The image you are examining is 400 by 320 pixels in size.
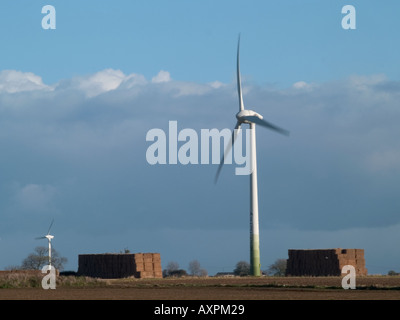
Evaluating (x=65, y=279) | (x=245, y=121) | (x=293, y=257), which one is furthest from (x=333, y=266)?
(x=65, y=279)

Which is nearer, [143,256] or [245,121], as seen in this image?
[245,121]

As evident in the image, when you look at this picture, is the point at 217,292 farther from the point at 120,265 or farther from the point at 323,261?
the point at 120,265

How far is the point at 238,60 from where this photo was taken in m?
91.7

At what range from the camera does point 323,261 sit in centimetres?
9512

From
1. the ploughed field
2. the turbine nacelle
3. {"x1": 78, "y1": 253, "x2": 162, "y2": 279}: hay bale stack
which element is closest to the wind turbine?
the turbine nacelle

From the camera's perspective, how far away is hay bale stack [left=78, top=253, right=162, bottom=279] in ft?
333

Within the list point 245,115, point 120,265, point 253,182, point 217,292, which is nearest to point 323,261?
point 253,182

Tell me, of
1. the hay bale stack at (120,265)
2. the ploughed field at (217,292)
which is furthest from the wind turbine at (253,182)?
the ploughed field at (217,292)

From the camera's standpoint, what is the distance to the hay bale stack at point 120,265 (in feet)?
333

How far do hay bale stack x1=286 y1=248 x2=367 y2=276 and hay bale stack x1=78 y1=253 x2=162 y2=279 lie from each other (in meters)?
18.0
